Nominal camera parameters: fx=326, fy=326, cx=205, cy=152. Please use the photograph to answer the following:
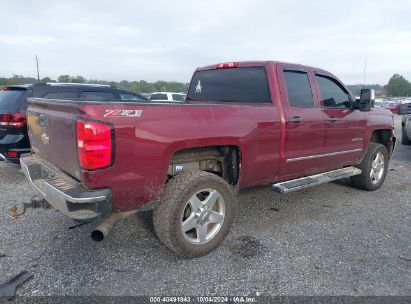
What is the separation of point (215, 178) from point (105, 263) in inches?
51.1

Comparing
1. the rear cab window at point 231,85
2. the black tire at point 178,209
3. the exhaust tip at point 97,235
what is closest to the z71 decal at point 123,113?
the black tire at point 178,209

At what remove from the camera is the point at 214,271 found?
9.59ft

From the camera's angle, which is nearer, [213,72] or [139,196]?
[139,196]

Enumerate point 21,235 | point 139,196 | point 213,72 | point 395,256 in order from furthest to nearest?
1. point 213,72
2. point 21,235
3. point 395,256
4. point 139,196

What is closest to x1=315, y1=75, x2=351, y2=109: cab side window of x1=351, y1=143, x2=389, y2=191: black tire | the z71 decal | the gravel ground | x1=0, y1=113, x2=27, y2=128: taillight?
x1=351, y1=143, x2=389, y2=191: black tire

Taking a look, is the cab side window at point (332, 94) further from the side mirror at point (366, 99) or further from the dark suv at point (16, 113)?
the dark suv at point (16, 113)

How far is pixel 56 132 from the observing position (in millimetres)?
2891

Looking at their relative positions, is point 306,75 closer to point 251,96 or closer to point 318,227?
point 251,96

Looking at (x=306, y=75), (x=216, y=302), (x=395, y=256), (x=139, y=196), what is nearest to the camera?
(x=216, y=302)

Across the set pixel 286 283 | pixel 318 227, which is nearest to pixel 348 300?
pixel 286 283

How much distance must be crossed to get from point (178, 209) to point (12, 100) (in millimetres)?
4183

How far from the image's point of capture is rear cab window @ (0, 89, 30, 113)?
531 centimetres

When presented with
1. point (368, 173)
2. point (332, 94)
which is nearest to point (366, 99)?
point (332, 94)

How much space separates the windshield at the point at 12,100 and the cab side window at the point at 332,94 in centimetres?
469
